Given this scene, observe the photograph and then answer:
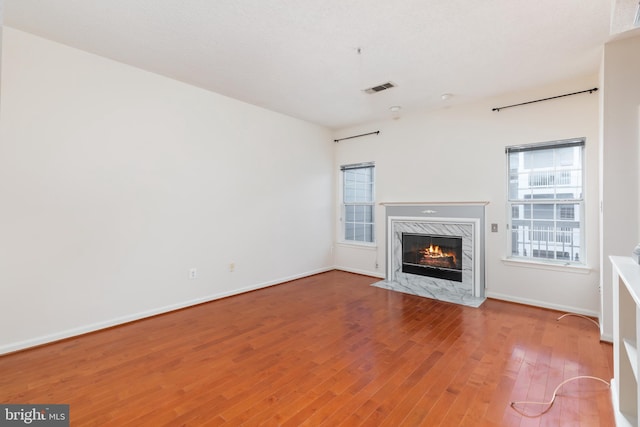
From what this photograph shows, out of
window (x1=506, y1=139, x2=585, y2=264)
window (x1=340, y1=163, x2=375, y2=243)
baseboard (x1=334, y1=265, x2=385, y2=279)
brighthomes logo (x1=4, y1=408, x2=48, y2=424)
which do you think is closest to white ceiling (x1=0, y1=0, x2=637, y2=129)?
window (x1=506, y1=139, x2=585, y2=264)

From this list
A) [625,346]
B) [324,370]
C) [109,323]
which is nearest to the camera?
[625,346]

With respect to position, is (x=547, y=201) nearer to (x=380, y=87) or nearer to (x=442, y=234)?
(x=442, y=234)

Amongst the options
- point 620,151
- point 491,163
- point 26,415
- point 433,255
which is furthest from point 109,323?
point 620,151

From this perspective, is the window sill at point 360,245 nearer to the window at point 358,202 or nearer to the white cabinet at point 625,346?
the window at point 358,202

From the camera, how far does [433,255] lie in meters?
4.63

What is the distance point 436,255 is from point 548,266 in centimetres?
138

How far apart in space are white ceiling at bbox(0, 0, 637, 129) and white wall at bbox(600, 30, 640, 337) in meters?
0.25

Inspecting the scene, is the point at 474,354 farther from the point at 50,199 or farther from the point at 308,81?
the point at 50,199

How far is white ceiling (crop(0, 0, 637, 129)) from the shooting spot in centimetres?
230

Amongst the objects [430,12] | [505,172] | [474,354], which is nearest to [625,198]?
[505,172]

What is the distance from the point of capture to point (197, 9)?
2.33 m

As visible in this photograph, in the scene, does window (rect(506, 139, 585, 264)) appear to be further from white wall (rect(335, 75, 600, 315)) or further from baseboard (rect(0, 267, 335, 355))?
baseboard (rect(0, 267, 335, 355))

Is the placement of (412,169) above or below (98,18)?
below

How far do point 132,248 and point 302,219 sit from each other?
2655 mm
